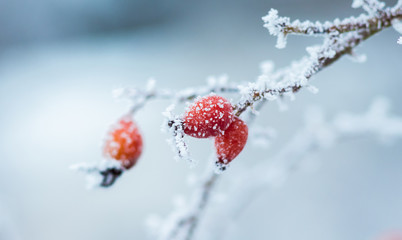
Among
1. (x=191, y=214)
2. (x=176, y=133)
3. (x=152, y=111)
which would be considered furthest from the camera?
(x=152, y=111)

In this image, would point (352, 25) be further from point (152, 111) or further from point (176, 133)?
point (152, 111)

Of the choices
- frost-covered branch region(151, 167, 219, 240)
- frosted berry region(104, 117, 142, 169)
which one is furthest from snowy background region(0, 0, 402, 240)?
frosted berry region(104, 117, 142, 169)

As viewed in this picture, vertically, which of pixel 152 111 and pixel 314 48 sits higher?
pixel 152 111

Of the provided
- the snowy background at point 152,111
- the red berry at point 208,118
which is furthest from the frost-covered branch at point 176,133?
the snowy background at point 152,111

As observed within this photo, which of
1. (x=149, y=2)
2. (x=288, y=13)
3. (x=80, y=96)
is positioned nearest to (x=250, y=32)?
(x=288, y=13)

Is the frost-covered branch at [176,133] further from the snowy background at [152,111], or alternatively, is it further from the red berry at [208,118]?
the snowy background at [152,111]

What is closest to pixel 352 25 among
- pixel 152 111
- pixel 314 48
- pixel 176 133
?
pixel 314 48
